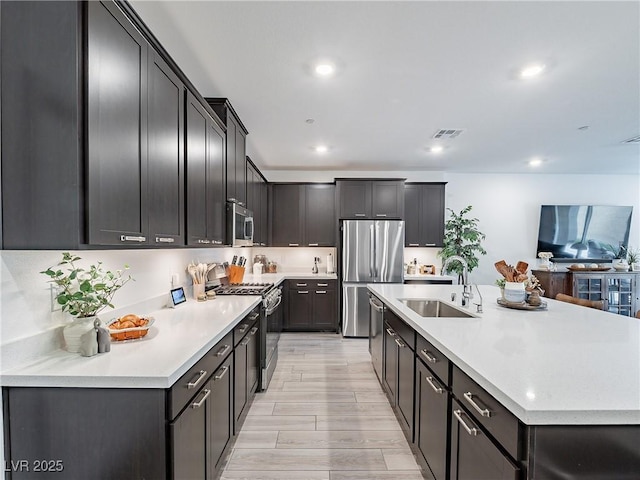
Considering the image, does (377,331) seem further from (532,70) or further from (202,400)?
(532,70)

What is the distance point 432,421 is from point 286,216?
4.31 m

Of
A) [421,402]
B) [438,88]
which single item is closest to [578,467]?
[421,402]

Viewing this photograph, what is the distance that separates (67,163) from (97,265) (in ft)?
2.45

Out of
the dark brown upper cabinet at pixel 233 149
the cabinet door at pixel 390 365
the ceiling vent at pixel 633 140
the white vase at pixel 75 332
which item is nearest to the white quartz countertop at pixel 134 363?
the white vase at pixel 75 332

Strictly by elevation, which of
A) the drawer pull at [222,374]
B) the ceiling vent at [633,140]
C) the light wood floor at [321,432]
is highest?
the ceiling vent at [633,140]

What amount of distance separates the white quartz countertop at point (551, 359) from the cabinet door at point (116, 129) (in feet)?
5.18

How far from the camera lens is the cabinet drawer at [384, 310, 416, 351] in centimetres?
201

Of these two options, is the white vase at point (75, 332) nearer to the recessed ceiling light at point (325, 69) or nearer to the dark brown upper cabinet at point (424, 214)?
the recessed ceiling light at point (325, 69)

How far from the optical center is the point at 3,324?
1.19 meters

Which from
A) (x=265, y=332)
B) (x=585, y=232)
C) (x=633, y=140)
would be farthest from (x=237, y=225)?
(x=585, y=232)

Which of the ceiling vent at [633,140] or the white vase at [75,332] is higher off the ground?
the ceiling vent at [633,140]

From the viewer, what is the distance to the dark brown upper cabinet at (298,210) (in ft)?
18.2

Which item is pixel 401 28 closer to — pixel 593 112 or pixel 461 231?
pixel 593 112

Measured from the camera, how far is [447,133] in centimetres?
381
